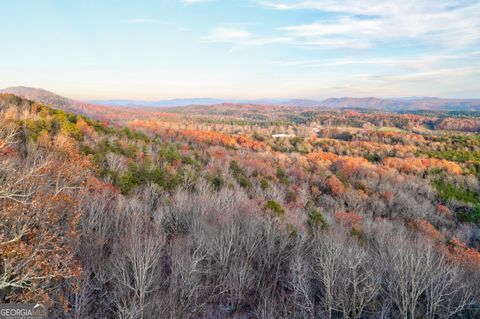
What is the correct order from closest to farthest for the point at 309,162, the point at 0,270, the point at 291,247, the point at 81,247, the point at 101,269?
1. the point at 0,270
2. the point at 101,269
3. the point at 81,247
4. the point at 291,247
5. the point at 309,162

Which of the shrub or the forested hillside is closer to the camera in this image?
the forested hillside

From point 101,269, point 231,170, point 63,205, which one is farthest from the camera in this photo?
point 231,170

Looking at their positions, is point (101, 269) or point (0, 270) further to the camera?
point (101, 269)

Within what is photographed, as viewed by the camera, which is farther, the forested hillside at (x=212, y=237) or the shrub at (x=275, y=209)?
the shrub at (x=275, y=209)

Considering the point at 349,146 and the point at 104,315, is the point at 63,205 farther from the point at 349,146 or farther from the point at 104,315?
the point at 349,146

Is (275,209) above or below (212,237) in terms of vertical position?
below

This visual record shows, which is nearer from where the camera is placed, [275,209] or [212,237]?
[212,237]

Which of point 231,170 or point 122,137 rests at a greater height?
point 122,137

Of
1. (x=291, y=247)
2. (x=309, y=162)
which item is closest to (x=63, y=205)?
(x=291, y=247)
